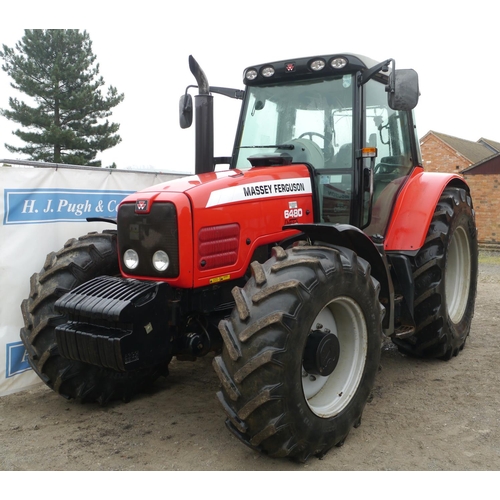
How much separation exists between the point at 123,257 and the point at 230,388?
1310 mm

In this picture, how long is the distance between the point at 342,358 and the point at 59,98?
22.6m

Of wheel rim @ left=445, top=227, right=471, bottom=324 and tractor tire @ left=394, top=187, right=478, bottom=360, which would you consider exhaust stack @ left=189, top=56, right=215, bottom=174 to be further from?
wheel rim @ left=445, top=227, right=471, bottom=324

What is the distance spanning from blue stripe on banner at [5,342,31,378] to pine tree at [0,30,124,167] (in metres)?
18.9

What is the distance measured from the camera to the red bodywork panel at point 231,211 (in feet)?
11.8

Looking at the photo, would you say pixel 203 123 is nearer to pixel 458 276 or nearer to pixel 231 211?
pixel 231 211

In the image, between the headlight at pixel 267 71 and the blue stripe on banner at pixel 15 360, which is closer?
the headlight at pixel 267 71

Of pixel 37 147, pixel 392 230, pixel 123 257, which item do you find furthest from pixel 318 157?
pixel 37 147

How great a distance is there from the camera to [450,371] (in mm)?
5086

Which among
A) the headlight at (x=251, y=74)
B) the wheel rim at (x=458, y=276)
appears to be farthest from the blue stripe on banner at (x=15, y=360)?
the wheel rim at (x=458, y=276)

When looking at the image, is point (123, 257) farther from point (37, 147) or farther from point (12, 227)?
point (37, 147)

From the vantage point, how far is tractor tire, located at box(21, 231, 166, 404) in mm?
4109

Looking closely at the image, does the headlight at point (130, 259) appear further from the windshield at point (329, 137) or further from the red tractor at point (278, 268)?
the windshield at point (329, 137)

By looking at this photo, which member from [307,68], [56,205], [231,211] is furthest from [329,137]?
[56,205]

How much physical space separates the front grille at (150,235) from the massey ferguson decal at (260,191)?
0.30m
